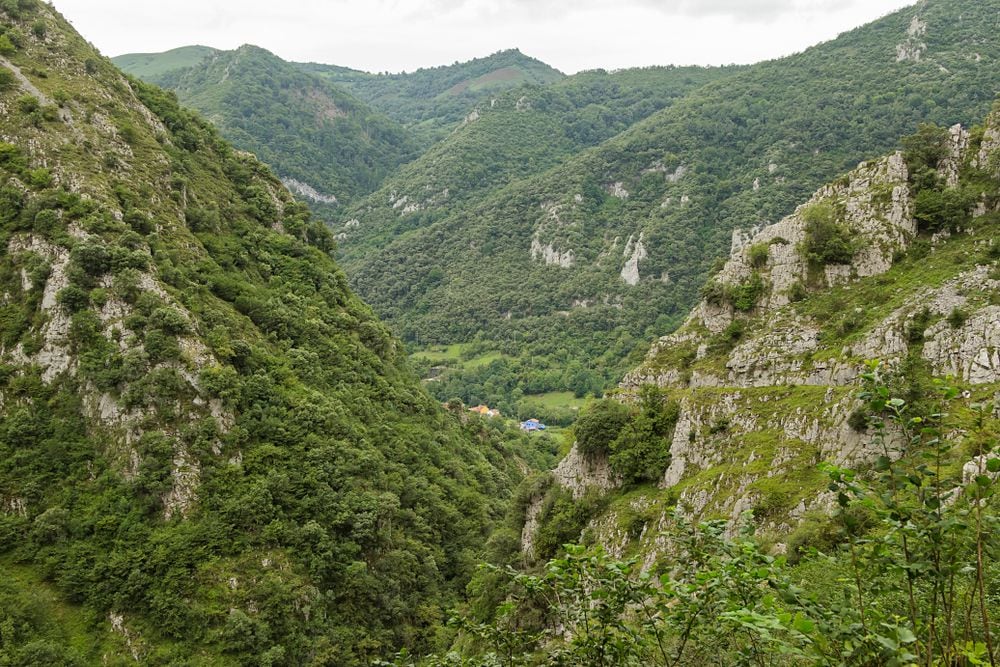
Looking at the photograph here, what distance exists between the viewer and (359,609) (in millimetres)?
45469

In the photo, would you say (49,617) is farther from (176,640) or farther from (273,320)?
(273,320)

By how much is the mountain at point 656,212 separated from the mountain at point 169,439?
76049 millimetres

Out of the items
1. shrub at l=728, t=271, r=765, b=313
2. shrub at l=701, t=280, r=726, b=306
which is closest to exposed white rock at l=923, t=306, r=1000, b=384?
shrub at l=728, t=271, r=765, b=313

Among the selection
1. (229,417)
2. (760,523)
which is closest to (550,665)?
(760,523)

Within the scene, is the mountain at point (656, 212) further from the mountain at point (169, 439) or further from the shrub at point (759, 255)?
the shrub at point (759, 255)

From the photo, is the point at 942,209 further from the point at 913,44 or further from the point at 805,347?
the point at 913,44

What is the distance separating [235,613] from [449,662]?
36298 millimetres

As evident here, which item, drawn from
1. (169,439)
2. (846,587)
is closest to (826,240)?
(846,587)

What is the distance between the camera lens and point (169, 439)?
143 feet

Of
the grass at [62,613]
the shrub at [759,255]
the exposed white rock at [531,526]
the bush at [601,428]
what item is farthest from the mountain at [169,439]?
the shrub at [759,255]

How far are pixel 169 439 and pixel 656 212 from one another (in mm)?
150820

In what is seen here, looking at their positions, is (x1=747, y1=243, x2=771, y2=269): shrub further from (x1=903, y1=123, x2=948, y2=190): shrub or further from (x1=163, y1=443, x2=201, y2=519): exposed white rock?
(x1=163, y1=443, x2=201, y2=519): exposed white rock

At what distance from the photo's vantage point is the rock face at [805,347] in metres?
23.6

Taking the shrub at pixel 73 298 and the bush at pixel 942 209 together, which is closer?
the bush at pixel 942 209
